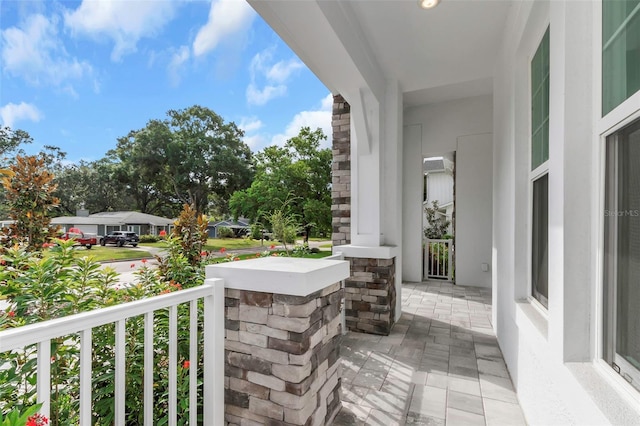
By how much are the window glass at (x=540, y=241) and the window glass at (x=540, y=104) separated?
0.60 ft

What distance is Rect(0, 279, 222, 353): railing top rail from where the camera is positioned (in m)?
0.80

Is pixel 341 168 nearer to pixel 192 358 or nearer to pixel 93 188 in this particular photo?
pixel 192 358

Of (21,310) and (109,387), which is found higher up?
(21,310)

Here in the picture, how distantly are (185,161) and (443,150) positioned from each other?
18594 millimetres

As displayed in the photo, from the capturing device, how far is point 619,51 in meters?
1.03

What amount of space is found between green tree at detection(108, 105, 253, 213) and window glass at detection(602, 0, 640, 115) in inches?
809

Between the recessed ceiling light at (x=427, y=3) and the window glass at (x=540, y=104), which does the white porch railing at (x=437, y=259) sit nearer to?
the window glass at (x=540, y=104)

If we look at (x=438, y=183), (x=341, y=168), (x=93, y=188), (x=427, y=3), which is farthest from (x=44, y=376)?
(x=93, y=188)

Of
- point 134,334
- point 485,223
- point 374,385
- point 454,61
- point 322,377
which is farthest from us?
point 485,223

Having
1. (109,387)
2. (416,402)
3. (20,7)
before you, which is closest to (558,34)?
(416,402)

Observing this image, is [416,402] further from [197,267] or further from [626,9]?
[626,9]

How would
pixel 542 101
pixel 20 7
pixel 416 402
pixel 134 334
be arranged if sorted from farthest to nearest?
1. pixel 20 7
2. pixel 416 402
3. pixel 542 101
4. pixel 134 334

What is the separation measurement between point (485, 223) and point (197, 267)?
17.6 ft

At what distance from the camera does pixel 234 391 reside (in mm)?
1611
